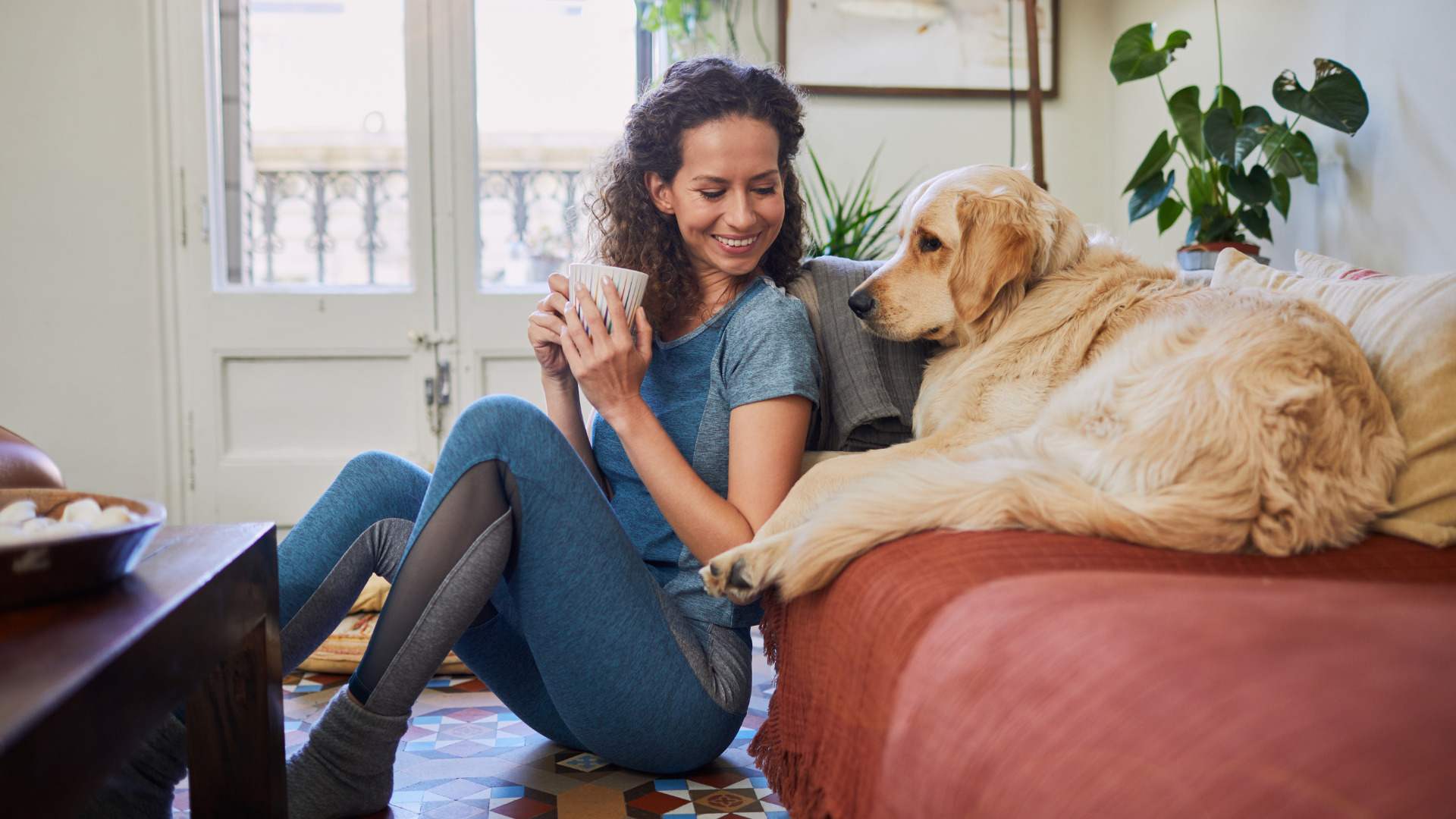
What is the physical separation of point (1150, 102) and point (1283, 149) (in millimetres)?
942

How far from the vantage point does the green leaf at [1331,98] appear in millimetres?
1733

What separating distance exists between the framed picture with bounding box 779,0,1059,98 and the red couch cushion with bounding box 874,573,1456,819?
257 centimetres

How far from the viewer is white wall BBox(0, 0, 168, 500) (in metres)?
2.74

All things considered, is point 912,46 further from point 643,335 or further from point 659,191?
point 643,335

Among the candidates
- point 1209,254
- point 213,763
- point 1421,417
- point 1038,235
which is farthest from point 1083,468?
point 1209,254

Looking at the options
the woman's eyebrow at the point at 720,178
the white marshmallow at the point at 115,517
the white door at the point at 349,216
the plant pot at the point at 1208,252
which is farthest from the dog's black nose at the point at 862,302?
the white door at the point at 349,216

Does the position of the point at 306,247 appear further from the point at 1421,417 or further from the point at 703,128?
the point at 1421,417

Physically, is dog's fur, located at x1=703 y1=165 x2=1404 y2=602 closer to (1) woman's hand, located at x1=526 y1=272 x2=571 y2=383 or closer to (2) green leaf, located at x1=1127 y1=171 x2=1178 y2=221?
(1) woman's hand, located at x1=526 y1=272 x2=571 y2=383

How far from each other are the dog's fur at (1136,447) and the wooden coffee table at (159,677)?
44 cm

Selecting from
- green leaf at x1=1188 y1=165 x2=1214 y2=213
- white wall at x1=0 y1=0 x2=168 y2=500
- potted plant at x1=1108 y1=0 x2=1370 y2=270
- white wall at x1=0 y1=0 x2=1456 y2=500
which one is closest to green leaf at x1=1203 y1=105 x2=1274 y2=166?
potted plant at x1=1108 y1=0 x2=1370 y2=270

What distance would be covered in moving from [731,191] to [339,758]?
0.88 metres

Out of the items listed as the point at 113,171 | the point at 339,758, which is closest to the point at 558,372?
the point at 339,758

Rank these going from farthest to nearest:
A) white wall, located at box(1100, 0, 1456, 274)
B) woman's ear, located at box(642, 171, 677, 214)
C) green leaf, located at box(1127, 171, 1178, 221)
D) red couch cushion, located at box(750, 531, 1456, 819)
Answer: green leaf, located at box(1127, 171, 1178, 221) < white wall, located at box(1100, 0, 1456, 274) < woman's ear, located at box(642, 171, 677, 214) < red couch cushion, located at box(750, 531, 1456, 819)

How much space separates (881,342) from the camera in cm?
136
